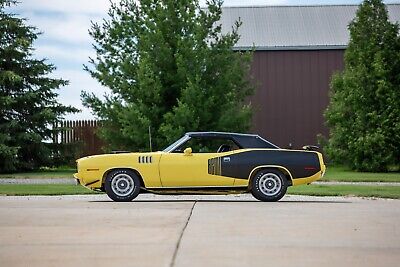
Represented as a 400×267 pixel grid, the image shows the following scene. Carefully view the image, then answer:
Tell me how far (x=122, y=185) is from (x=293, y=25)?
2639cm

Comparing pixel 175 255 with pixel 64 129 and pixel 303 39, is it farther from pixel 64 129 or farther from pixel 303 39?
pixel 303 39

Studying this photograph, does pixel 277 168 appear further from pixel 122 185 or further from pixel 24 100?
pixel 24 100

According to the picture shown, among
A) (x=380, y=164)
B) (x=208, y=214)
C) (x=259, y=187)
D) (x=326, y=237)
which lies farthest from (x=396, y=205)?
(x=380, y=164)

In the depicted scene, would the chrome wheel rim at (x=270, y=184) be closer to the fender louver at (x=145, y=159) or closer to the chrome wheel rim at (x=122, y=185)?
the fender louver at (x=145, y=159)

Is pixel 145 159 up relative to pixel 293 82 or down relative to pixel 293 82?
down

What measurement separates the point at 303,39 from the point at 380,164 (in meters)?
10.1

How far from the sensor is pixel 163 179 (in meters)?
15.4

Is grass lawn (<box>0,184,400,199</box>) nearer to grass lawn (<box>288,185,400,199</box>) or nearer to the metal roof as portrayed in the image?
grass lawn (<box>288,185,400,199</box>)

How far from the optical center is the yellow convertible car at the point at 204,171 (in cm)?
1527

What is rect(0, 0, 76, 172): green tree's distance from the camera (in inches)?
1159

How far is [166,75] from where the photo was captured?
2794 cm

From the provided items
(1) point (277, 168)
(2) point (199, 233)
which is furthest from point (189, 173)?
(2) point (199, 233)

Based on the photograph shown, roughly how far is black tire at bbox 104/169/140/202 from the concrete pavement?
0.25 m

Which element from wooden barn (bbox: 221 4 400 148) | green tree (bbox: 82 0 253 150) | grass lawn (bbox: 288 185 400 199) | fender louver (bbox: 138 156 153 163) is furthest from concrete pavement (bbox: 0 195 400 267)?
wooden barn (bbox: 221 4 400 148)
